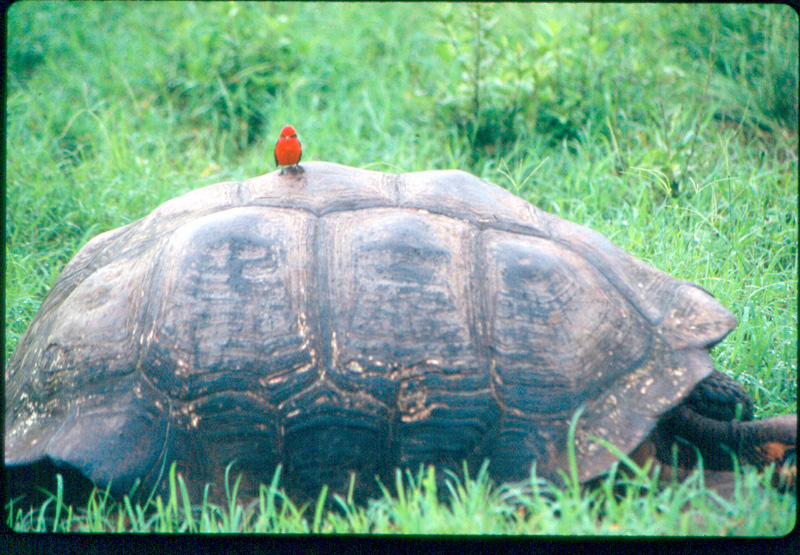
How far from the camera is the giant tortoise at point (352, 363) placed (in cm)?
214

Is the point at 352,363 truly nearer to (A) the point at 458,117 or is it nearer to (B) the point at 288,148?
(B) the point at 288,148

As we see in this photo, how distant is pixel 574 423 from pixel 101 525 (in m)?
1.58

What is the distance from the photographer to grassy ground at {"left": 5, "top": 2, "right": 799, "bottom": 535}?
3416mm

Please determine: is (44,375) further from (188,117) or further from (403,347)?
(188,117)

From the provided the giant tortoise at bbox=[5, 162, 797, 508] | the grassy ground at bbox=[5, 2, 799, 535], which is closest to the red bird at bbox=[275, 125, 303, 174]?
the giant tortoise at bbox=[5, 162, 797, 508]

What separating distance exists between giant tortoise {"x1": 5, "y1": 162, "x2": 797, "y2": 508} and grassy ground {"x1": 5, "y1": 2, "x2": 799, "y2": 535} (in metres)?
0.51

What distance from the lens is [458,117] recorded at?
4.63 meters

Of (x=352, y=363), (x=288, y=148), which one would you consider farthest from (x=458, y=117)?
(x=352, y=363)

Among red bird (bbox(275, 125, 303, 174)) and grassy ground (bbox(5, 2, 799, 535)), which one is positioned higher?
red bird (bbox(275, 125, 303, 174))

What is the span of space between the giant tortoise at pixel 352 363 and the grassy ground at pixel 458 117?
20.0 inches

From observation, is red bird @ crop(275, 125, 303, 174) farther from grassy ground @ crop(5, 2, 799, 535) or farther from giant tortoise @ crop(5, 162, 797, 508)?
grassy ground @ crop(5, 2, 799, 535)

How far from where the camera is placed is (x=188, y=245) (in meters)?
2.28

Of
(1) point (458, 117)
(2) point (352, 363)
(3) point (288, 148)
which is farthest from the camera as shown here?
→ (1) point (458, 117)

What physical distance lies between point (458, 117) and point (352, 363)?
292 centimetres
